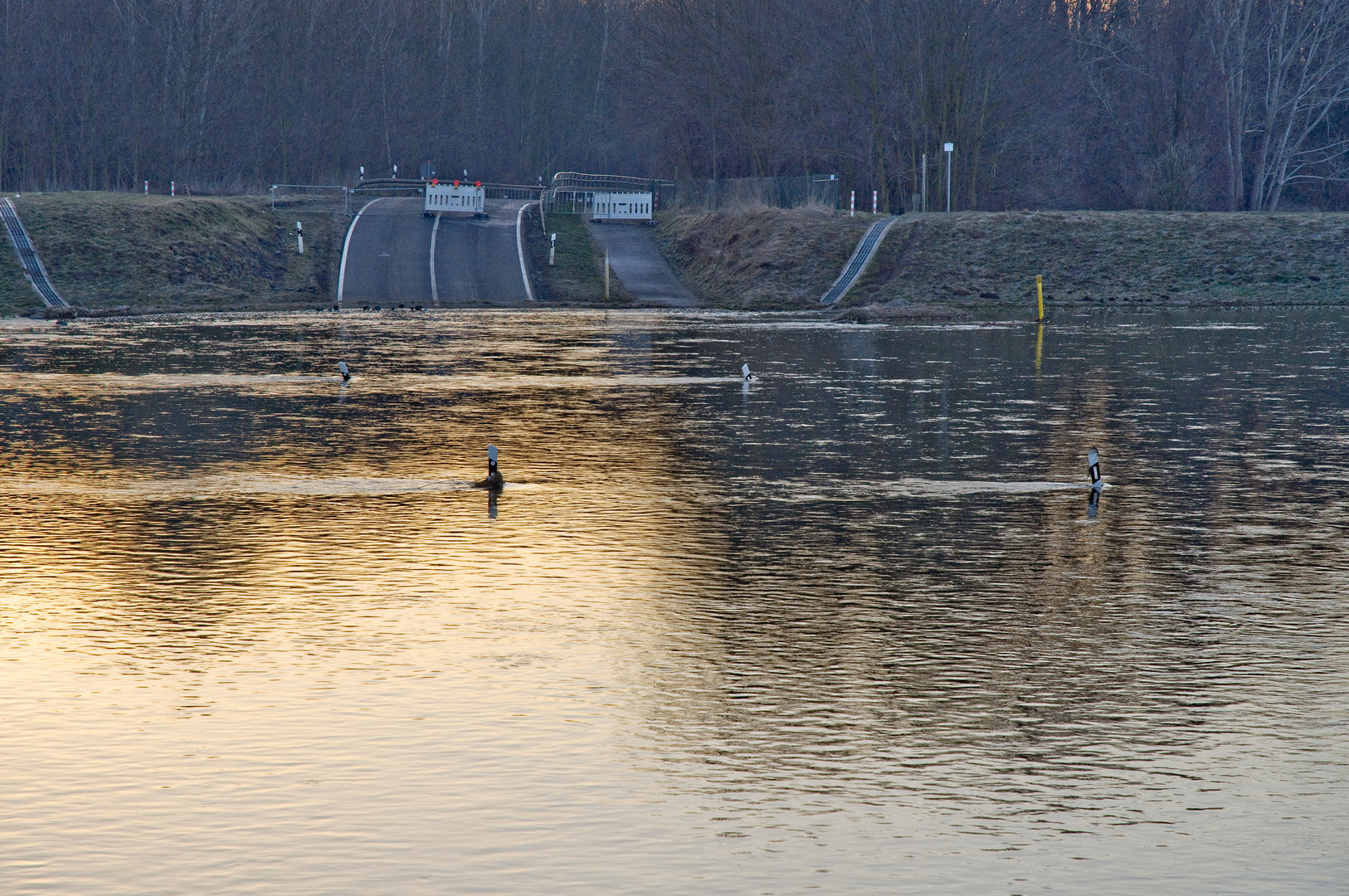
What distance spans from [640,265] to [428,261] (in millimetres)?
8481

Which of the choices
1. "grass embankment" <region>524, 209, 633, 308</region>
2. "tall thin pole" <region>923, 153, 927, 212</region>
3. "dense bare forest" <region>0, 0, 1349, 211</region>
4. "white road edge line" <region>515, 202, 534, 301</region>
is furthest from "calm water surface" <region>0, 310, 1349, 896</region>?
"dense bare forest" <region>0, 0, 1349, 211</region>

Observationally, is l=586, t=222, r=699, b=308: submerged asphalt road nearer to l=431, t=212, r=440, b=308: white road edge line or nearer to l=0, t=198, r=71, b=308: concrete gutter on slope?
l=431, t=212, r=440, b=308: white road edge line

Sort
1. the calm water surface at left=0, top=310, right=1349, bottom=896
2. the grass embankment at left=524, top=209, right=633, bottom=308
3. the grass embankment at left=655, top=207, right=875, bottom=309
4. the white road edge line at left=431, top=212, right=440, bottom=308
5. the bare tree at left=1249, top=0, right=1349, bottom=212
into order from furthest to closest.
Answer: the bare tree at left=1249, top=0, right=1349, bottom=212 < the grass embankment at left=655, top=207, right=875, bottom=309 < the grass embankment at left=524, top=209, right=633, bottom=308 < the white road edge line at left=431, top=212, right=440, bottom=308 < the calm water surface at left=0, top=310, right=1349, bottom=896

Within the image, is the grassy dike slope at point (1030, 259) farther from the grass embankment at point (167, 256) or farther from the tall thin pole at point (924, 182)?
the grass embankment at point (167, 256)

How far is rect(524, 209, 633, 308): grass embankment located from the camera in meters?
54.7

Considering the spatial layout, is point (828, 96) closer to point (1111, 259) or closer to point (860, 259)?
point (860, 259)

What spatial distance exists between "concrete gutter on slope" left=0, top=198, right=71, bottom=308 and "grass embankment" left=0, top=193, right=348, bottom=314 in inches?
8.1

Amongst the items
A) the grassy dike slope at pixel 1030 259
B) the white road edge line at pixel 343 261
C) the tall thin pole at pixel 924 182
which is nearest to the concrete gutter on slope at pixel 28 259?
the white road edge line at pixel 343 261

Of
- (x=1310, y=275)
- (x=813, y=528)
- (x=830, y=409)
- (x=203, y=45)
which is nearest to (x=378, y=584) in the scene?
(x=813, y=528)

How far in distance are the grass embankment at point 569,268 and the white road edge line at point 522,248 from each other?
20 centimetres

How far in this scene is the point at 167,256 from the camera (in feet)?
176

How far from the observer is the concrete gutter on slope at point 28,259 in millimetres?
48531

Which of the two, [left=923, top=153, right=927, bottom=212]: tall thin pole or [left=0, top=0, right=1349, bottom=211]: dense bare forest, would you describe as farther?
[left=0, top=0, right=1349, bottom=211]: dense bare forest

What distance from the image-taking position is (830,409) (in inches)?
969
